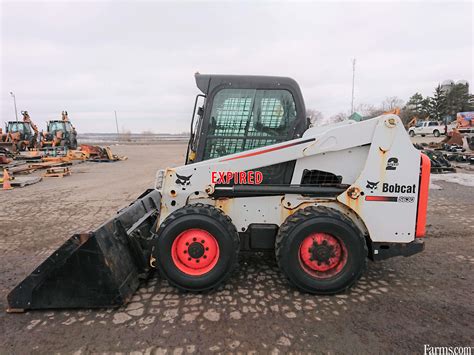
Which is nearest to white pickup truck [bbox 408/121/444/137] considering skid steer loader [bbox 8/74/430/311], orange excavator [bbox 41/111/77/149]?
orange excavator [bbox 41/111/77/149]

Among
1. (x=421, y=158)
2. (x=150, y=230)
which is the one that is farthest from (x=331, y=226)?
(x=150, y=230)

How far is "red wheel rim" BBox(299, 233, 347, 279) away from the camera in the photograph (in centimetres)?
320

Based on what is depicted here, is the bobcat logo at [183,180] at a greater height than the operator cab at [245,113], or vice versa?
the operator cab at [245,113]

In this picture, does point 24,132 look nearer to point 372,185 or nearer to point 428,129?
point 372,185

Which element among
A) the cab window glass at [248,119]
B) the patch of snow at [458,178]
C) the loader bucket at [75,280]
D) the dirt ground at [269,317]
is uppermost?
the cab window glass at [248,119]

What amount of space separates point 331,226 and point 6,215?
22.7 feet

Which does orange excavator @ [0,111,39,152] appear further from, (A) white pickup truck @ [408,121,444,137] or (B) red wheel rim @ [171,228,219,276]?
(A) white pickup truck @ [408,121,444,137]

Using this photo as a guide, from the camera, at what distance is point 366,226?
330cm

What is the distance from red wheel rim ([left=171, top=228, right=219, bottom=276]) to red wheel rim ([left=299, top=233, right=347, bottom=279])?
0.94m

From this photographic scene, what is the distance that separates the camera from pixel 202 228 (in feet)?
10.5

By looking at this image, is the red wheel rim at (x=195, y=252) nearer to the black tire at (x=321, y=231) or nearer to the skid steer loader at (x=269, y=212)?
the skid steer loader at (x=269, y=212)

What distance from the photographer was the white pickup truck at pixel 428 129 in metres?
32.8
